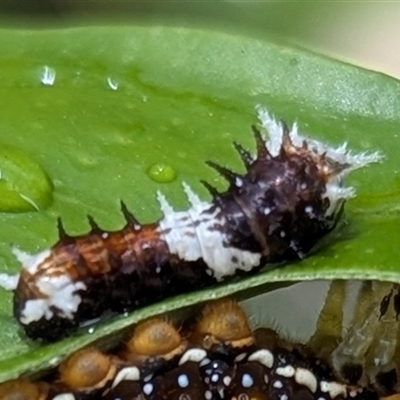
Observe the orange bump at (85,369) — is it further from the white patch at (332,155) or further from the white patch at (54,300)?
the white patch at (332,155)

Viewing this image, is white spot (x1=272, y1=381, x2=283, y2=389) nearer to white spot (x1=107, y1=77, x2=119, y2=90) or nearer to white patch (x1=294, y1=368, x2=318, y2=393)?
white patch (x1=294, y1=368, x2=318, y2=393)

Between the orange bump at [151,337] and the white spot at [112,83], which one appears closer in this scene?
the orange bump at [151,337]

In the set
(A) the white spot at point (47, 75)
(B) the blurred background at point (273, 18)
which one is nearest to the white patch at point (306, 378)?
(A) the white spot at point (47, 75)

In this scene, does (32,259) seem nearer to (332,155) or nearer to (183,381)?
(183,381)

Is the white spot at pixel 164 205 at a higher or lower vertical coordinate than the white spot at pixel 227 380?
higher

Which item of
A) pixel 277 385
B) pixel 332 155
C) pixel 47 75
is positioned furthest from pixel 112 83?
pixel 277 385

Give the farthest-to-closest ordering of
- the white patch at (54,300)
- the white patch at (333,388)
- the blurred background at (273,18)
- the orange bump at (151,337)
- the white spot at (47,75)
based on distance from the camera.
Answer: the blurred background at (273,18), the white spot at (47,75), the white patch at (333,388), the orange bump at (151,337), the white patch at (54,300)
